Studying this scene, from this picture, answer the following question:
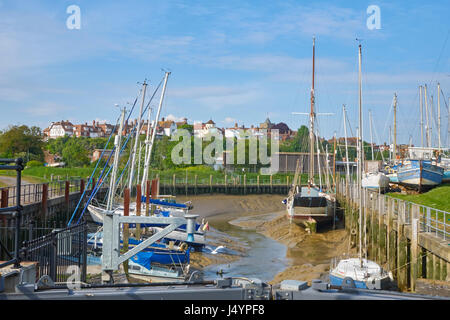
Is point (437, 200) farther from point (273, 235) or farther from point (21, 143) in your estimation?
point (21, 143)

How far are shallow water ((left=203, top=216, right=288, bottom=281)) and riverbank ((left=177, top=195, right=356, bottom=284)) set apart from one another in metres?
0.44

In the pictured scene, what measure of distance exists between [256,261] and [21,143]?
49.3 m

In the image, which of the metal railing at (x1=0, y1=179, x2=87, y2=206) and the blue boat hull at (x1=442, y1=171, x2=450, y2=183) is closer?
the metal railing at (x1=0, y1=179, x2=87, y2=206)

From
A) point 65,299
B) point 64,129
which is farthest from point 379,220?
point 64,129

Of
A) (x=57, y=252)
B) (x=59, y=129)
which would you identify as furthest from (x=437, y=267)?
(x=59, y=129)

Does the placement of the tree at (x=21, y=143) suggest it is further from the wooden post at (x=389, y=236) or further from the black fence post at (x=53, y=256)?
the black fence post at (x=53, y=256)

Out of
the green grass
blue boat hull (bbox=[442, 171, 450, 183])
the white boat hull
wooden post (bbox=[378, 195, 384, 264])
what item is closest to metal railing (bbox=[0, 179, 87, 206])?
wooden post (bbox=[378, 195, 384, 264])

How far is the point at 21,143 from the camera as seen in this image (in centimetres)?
6159

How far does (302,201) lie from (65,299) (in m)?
28.6

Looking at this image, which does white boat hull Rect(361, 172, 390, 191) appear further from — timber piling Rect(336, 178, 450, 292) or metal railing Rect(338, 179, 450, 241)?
metal railing Rect(338, 179, 450, 241)

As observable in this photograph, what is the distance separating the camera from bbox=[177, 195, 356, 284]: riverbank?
20828 mm

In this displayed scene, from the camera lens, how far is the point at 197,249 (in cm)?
2352

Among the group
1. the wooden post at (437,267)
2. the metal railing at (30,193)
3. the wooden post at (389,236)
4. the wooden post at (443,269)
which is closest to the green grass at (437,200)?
the wooden post at (389,236)
